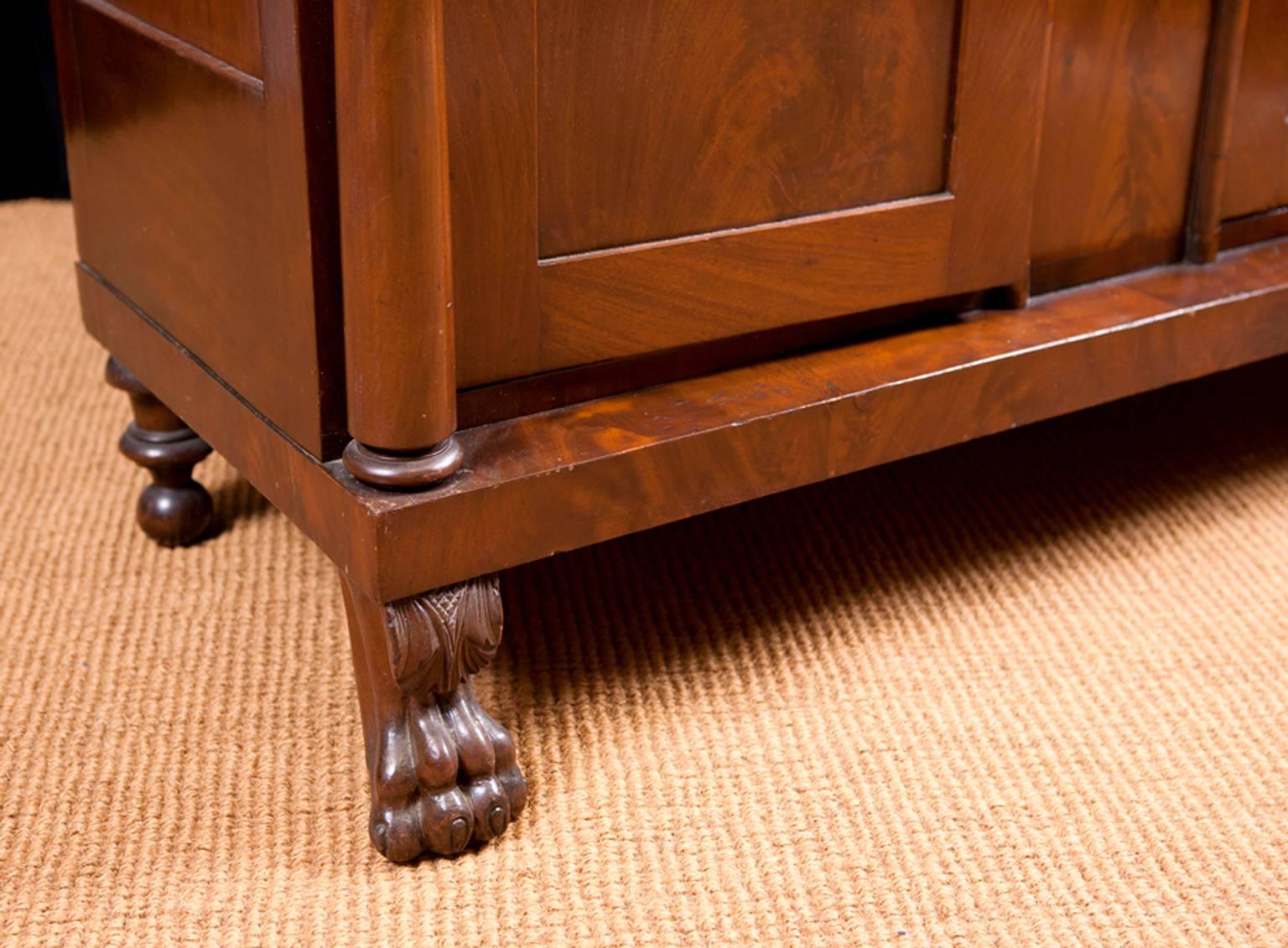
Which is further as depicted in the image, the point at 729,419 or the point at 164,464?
the point at 164,464

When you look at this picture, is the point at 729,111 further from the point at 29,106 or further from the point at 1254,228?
the point at 29,106

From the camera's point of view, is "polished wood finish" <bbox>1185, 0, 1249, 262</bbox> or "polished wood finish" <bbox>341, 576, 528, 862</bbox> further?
"polished wood finish" <bbox>1185, 0, 1249, 262</bbox>

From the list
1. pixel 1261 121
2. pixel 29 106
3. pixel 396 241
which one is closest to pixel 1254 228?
pixel 1261 121

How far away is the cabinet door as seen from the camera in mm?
605

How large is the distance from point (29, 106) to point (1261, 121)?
1130mm

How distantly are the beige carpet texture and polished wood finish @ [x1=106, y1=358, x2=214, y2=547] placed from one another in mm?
16

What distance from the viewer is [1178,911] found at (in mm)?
612

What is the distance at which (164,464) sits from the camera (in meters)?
0.88

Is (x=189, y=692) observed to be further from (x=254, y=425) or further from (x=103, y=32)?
(x=103, y=32)

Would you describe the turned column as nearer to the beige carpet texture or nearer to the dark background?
the beige carpet texture

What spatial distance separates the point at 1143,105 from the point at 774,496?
0.31 m

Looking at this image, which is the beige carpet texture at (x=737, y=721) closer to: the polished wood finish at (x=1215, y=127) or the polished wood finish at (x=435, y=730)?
the polished wood finish at (x=435, y=730)

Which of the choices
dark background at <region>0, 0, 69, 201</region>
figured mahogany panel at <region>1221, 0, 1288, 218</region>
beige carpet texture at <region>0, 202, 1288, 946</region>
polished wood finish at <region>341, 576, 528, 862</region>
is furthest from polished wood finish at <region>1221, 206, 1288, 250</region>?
dark background at <region>0, 0, 69, 201</region>

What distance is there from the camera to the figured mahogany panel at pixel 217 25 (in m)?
0.59
